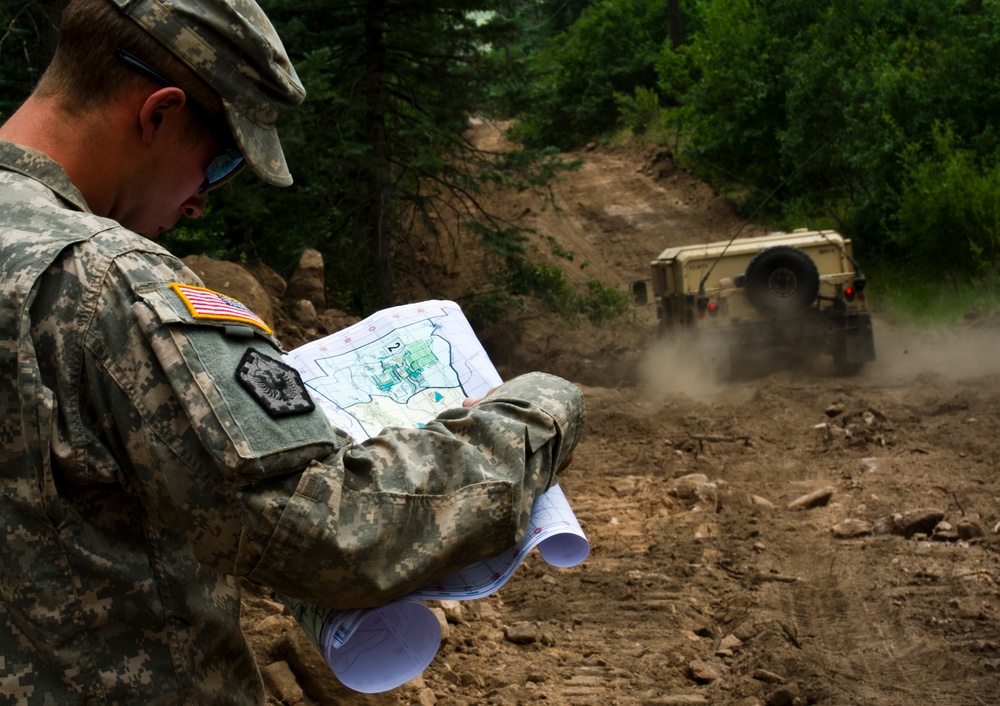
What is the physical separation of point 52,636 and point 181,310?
0.51m

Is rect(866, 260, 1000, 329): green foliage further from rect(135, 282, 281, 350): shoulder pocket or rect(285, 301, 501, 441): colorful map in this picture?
rect(135, 282, 281, 350): shoulder pocket

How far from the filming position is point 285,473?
4.53 ft

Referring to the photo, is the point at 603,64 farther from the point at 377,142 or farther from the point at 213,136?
the point at 213,136

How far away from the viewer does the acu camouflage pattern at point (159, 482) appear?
1359 millimetres

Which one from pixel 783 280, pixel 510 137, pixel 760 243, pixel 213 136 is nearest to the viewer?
pixel 213 136

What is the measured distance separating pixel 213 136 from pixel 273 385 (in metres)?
0.46

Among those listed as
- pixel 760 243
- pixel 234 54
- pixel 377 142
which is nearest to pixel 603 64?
pixel 377 142

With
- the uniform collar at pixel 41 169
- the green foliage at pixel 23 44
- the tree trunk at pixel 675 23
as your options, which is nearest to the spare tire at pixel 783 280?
the green foliage at pixel 23 44

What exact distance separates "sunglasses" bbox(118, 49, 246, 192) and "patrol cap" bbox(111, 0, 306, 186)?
0.03m

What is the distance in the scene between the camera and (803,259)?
11773 millimetres

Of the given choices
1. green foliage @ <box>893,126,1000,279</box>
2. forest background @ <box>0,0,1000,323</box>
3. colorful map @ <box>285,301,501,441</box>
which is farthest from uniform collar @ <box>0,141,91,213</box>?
green foliage @ <box>893,126,1000,279</box>

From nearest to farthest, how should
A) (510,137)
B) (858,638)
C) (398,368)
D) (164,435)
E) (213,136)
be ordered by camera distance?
(164,435) < (213,136) < (398,368) < (858,638) < (510,137)

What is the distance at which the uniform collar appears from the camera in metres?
1.54

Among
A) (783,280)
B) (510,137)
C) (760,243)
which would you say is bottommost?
(783,280)
